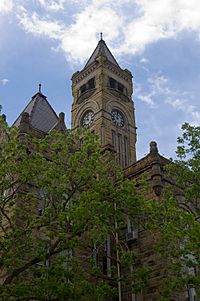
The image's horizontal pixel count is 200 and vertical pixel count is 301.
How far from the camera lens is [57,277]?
14016mm

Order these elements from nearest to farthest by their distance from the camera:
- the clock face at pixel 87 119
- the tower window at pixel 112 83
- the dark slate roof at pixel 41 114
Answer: the dark slate roof at pixel 41 114 → the clock face at pixel 87 119 → the tower window at pixel 112 83

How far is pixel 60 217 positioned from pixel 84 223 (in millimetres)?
800

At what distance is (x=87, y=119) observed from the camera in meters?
55.9

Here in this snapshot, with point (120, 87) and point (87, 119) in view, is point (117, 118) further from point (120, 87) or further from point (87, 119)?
point (120, 87)

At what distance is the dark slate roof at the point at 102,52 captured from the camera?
6051 cm

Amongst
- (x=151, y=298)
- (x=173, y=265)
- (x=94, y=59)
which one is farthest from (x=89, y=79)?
(x=173, y=265)

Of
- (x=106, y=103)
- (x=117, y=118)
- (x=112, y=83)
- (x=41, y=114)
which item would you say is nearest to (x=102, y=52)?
(x=112, y=83)

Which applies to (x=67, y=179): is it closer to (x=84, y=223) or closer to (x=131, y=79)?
(x=84, y=223)

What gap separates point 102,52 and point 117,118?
974 centimetres

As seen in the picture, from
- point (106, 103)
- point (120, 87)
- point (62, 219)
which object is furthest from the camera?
point (120, 87)

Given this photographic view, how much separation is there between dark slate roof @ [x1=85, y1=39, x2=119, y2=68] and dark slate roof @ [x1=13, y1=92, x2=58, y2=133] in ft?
91.9

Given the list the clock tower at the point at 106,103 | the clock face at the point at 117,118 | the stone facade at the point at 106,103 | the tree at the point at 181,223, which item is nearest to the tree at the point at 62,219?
the tree at the point at 181,223

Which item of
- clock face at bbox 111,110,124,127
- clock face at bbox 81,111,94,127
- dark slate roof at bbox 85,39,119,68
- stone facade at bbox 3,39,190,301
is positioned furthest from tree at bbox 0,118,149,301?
dark slate roof at bbox 85,39,119,68

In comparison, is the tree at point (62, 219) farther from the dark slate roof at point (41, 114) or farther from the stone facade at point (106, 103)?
the stone facade at point (106, 103)
